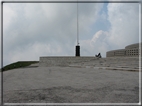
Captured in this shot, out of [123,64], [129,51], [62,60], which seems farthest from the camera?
[129,51]

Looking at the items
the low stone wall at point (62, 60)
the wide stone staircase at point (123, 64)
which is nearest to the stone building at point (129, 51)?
the low stone wall at point (62, 60)

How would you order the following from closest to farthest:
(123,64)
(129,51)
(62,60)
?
(123,64) < (62,60) < (129,51)

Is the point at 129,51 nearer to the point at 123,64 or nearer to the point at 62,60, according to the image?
the point at 62,60

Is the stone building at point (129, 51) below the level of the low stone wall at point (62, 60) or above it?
above

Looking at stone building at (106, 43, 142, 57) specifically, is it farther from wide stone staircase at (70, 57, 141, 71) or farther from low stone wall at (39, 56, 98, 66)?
wide stone staircase at (70, 57, 141, 71)

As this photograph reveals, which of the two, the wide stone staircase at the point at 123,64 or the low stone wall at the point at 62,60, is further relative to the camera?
the low stone wall at the point at 62,60

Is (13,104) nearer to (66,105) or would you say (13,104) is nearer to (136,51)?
(66,105)

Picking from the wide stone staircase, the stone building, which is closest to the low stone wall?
the wide stone staircase

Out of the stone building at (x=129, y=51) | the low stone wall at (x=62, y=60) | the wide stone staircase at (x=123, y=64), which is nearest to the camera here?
the wide stone staircase at (x=123, y=64)

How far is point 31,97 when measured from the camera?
4320mm

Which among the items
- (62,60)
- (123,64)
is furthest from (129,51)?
(123,64)

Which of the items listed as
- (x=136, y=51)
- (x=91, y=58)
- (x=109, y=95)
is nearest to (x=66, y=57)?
(x=91, y=58)

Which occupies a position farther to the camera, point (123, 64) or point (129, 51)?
point (129, 51)

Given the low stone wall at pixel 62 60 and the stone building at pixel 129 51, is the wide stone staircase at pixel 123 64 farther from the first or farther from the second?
the stone building at pixel 129 51
